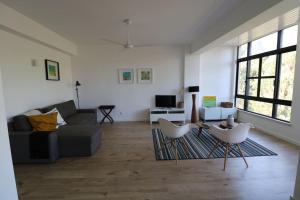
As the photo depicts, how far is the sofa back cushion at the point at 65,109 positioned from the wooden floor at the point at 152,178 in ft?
5.32

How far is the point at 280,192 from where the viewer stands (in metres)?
1.96

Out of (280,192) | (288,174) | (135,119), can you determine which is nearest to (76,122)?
(135,119)

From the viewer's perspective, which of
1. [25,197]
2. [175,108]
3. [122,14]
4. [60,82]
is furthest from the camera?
[175,108]

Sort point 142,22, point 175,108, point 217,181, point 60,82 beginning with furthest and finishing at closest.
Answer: point 175,108, point 60,82, point 142,22, point 217,181

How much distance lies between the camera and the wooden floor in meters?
1.95

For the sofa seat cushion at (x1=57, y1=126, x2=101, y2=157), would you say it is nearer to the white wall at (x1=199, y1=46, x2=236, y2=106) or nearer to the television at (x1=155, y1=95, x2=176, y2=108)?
the television at (x1=155, y1=95, x2=176, y2=108)

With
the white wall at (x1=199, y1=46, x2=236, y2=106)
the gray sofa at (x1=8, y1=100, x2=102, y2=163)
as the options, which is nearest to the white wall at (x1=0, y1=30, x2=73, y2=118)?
the gray sofa at (x1=8, y1=100, x2=102, y2=163)

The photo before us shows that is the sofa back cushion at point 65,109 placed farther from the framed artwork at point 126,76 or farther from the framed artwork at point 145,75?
the framed artwork at point 145,75

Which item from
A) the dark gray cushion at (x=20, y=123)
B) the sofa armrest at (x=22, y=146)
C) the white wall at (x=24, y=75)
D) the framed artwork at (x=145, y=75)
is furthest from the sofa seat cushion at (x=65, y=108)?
the framed artwork at (x=145, y=75)

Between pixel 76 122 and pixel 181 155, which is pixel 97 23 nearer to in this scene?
pixel 76 122

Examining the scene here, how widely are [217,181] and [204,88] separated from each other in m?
3.99

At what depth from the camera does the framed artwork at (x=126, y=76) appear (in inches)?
213

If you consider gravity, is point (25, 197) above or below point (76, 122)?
below

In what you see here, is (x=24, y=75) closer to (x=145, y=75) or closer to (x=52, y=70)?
(x=52, y=70)
